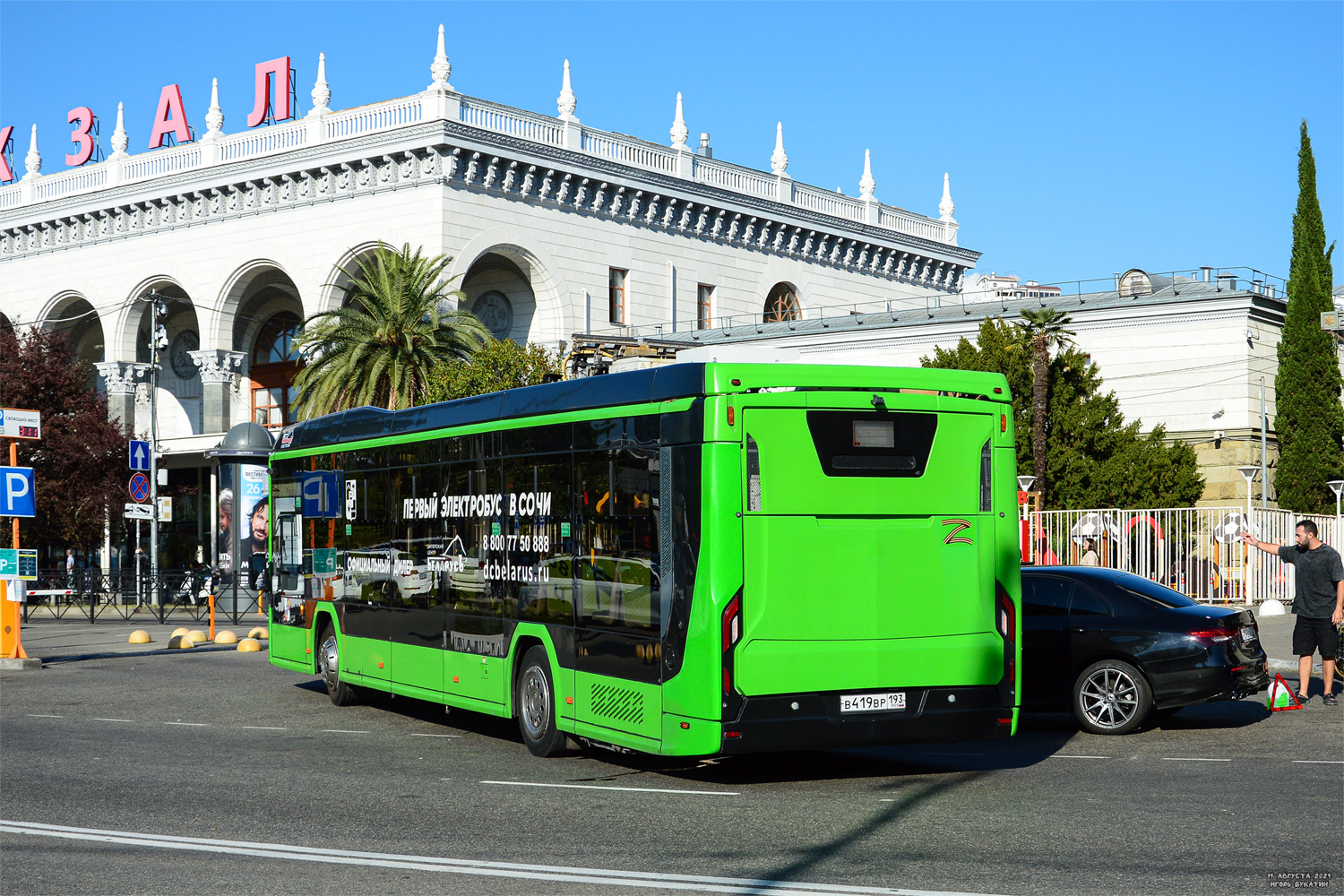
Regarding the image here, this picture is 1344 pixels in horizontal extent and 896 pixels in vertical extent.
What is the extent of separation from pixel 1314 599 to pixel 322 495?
10.3 metres

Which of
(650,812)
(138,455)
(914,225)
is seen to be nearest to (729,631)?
(650,812)

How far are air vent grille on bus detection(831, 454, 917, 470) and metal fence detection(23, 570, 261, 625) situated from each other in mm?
26668

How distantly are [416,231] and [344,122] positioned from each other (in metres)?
4.31

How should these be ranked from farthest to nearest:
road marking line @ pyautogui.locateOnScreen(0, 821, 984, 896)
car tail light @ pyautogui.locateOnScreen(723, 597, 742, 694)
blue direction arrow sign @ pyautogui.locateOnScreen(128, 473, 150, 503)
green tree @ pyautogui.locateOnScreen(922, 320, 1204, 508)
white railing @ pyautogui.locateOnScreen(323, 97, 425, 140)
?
1. white railing @ pyautogui.locateOnScreen(323, 97, 425, 140)
2. green tree @ pyautogui.locateOnScreen(922, 320, 1204, 508)
3. blue direction arrow sign @ pyautogui.locateOnScreen(128, 473, 150, 503)
4. car tail light @ pyautogui.locateOnScreen(723, 597, 742, 694)
5. road marking line @ pyautogui.locateOnScreen(0, 821, 984, 896)

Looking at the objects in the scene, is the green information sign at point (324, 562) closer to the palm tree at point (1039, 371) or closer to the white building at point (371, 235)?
the palm tree at point (1039, 371)

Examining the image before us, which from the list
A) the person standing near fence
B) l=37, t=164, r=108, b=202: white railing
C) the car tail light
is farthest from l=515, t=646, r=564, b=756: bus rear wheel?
l=37, t=164, r=108, b=202: white railing

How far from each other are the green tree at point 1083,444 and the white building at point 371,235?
14.7 m

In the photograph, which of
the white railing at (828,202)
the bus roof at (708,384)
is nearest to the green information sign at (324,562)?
the bus roof at (708,384)

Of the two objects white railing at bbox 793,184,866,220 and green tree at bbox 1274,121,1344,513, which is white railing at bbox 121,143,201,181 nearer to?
white railing at bbox 793,184,866,220

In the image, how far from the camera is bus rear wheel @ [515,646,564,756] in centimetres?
1141

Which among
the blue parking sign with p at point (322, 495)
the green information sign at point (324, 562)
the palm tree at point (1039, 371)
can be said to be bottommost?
the green information sign at point (324, 562)

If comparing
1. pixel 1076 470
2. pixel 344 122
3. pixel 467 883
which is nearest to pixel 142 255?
pixel 344 122

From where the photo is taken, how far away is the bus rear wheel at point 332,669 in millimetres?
15633

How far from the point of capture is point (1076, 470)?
34.0 meters
